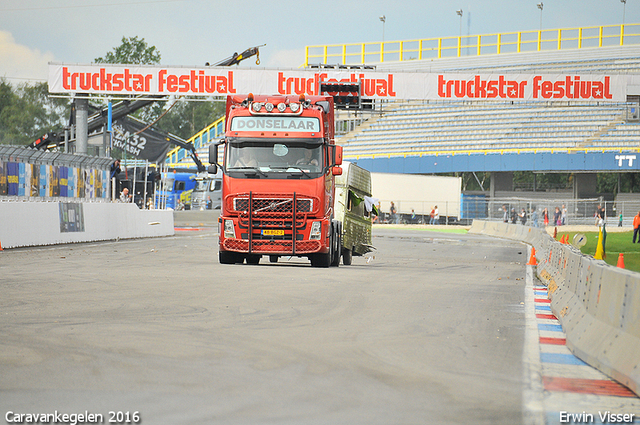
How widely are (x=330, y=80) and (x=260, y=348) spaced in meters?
33.8

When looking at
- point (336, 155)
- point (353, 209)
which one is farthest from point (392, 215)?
point (336, 155)

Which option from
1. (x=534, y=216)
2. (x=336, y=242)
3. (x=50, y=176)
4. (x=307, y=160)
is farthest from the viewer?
(x=534, y=216)

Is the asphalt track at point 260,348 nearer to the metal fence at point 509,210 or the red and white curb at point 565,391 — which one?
the red and white curb at point 565,391

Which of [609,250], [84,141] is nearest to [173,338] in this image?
[609,250]

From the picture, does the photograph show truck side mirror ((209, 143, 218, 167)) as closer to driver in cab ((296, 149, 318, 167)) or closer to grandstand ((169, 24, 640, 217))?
driver in cab ((296, 149, 318, 167))

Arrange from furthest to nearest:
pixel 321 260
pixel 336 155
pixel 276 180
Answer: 1. pixel 321 260
2. pixel 336 155
3. pixel 276 180

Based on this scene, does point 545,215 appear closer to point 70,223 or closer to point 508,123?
point 508,123

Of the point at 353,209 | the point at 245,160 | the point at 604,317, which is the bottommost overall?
the point at 604,317

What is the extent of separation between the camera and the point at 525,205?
53.1 metres

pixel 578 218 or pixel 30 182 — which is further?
pixel 578 218

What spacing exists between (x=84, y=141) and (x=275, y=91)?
9542 millimetres

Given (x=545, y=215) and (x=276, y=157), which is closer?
(x=276, y=157)

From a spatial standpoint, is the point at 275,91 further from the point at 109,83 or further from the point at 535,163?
the point at 535,163

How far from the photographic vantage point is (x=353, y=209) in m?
21.7
